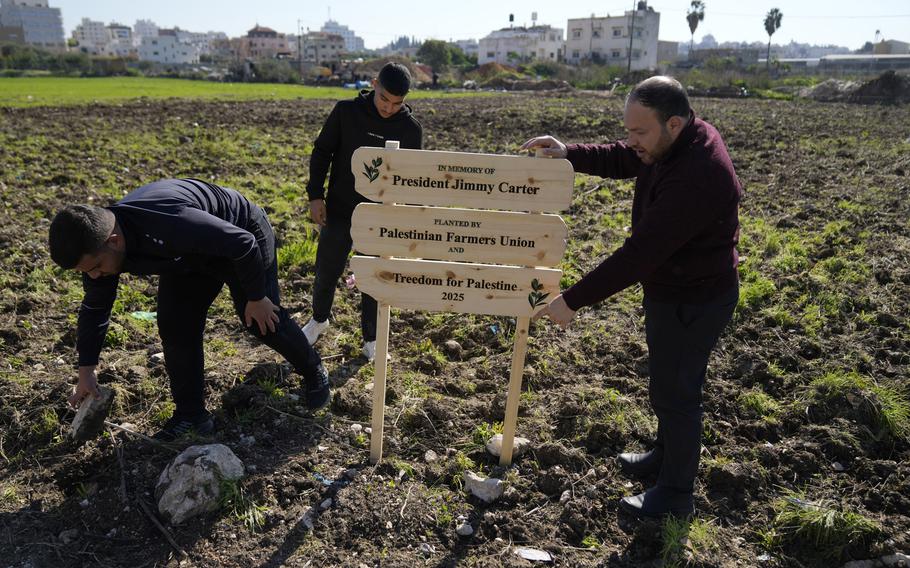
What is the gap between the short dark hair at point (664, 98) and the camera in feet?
8.59

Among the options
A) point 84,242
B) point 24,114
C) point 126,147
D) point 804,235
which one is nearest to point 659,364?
point 84,242

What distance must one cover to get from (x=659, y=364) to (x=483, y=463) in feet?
4.19

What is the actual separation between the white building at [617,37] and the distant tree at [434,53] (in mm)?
18615

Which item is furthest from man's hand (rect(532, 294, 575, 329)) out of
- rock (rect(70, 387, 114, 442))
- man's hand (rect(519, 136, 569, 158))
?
rock (rect(70, 387, 114, 442))

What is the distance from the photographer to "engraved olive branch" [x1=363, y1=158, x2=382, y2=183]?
319 centimetres

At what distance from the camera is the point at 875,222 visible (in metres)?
7.63

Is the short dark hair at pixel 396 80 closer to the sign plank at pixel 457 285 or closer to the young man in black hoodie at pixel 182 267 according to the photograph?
the young man in black hoodie at pixel 182 267

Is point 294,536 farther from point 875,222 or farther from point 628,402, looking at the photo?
point 875,222

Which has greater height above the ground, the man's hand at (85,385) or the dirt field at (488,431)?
the man's hand at (85,385)

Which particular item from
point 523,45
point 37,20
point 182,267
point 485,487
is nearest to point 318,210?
point 182,267

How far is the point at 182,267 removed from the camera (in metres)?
3.37

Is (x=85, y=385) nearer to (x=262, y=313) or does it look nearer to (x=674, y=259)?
(x=262, y=313)

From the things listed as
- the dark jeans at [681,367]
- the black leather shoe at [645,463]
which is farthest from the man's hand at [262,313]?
the black leather shoe at [645,463]

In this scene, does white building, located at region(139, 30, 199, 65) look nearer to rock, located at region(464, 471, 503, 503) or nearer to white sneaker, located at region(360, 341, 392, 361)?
white sneaker, located at region(360, 341, 392, 361)
